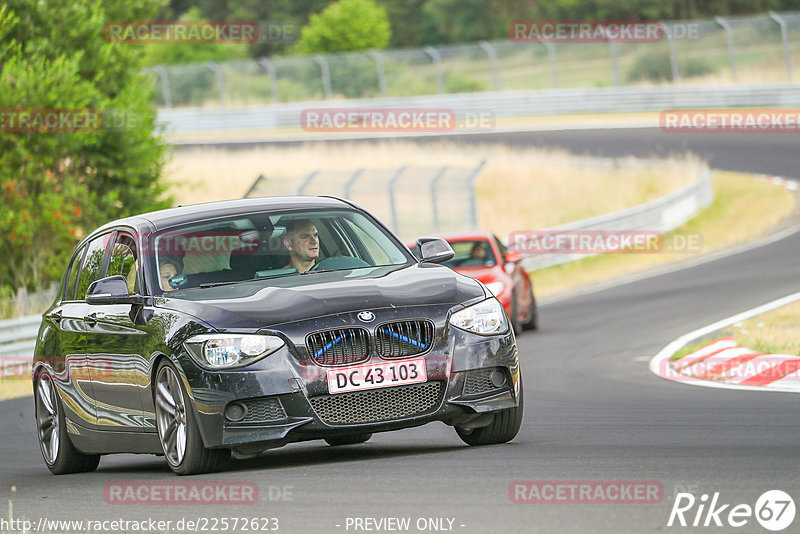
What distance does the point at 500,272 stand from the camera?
17594 mm

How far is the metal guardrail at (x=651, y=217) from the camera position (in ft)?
88.3

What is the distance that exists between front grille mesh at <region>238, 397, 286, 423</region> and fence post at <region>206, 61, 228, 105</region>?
4635 cm

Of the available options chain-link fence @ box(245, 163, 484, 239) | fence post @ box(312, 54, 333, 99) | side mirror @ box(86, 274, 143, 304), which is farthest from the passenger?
fence post @ box(312, 54, 333, 99)

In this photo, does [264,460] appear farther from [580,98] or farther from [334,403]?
[580,98]

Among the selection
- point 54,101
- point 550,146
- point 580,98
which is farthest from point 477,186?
point 54,101

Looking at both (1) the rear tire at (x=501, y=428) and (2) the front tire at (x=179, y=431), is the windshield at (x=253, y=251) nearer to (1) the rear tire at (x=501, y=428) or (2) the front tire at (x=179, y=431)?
(2) the front tire at (x=179, y=431)

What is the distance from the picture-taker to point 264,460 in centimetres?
858

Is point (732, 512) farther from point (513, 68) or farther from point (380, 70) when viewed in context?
point (380, 70)

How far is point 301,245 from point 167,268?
0.81 m

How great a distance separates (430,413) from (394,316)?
0.56m

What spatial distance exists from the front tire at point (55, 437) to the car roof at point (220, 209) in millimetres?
1331

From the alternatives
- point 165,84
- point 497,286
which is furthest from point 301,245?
point 165,84

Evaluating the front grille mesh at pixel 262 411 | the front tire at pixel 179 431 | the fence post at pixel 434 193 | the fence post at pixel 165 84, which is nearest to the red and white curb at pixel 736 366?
the front grille mesh at pixel 262 411

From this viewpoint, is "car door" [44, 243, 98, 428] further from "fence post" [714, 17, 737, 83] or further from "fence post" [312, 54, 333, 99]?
"fence post" [312, 54, 333, 99]
